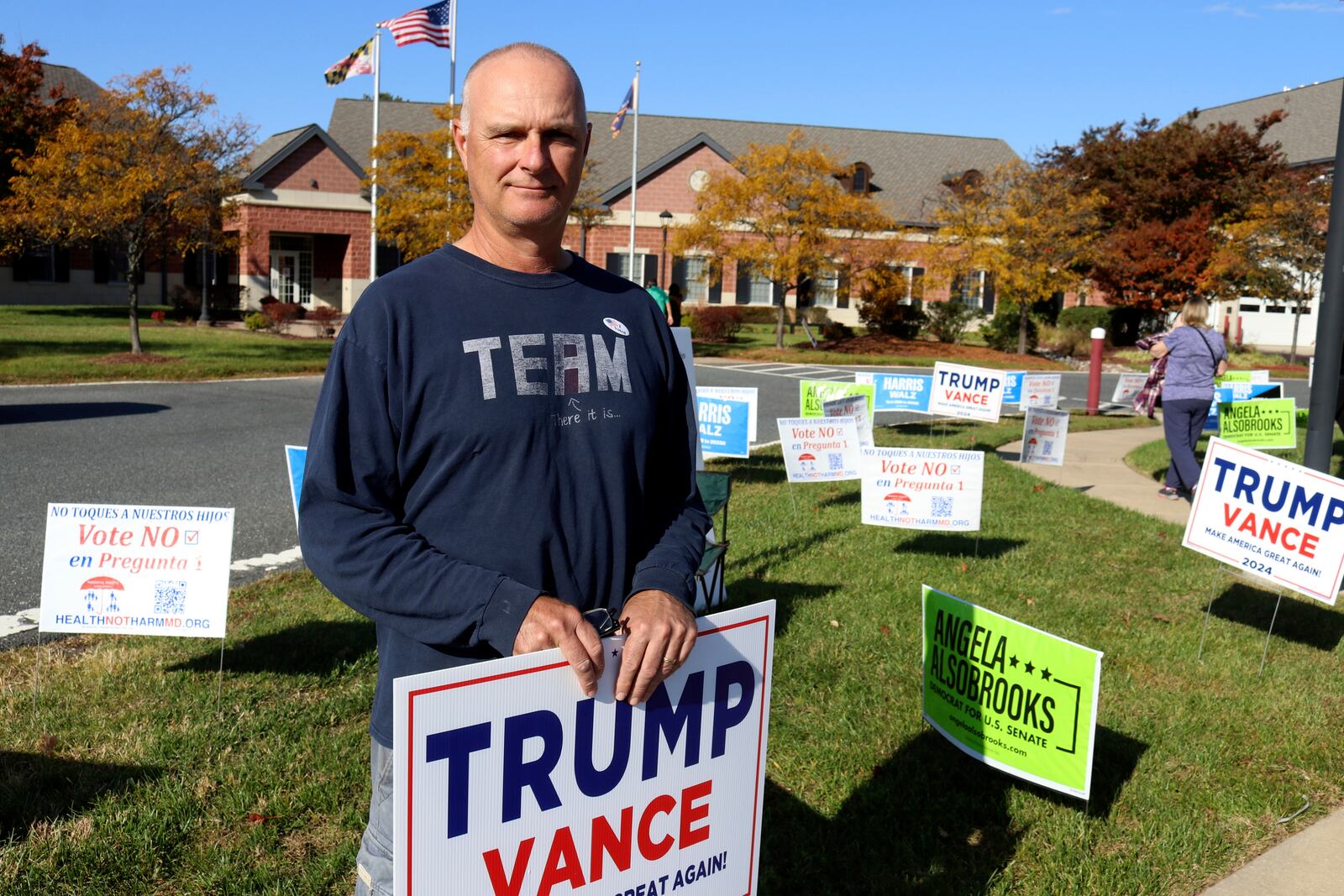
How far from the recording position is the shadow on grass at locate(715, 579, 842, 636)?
605 cm

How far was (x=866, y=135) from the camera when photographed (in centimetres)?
5059

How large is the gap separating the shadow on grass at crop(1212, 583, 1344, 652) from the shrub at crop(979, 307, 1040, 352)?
28497 mm

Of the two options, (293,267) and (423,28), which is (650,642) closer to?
(423,28)

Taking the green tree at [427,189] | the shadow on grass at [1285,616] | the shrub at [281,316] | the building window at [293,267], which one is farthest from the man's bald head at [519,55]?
the building window at [293,267]

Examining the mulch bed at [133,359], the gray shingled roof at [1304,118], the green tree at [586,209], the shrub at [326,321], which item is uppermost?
the gray shingled roof at [1304,118]

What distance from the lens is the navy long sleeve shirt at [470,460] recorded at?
187cm

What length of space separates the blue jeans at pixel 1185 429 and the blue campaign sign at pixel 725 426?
11.9 feet

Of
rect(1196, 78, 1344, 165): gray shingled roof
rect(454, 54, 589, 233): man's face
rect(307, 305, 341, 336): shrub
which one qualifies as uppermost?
rect(1196, 78, 1344, 165): gray shingled roof

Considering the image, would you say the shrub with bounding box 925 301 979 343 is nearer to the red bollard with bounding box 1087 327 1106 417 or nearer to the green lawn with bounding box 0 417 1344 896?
the red bollard with bounding box 1087 327 1106 417

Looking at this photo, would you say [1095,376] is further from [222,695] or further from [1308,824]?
[222,695]

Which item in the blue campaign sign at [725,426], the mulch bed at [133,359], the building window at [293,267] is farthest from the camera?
the building window at [293,267]

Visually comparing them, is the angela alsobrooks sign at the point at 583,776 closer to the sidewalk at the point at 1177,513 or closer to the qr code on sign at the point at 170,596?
the sidewalk at the point at 1177,513

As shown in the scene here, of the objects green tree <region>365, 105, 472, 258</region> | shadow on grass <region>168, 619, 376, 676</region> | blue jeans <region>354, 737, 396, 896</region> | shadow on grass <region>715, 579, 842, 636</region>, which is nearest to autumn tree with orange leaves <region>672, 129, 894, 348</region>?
green tree <region>365, 105, 472, 258</region>

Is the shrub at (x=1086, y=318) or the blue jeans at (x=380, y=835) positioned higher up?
the shrub at (x=1086, y=318)
